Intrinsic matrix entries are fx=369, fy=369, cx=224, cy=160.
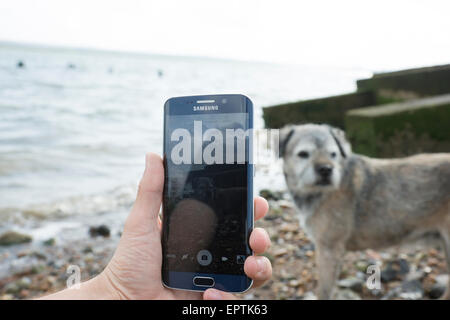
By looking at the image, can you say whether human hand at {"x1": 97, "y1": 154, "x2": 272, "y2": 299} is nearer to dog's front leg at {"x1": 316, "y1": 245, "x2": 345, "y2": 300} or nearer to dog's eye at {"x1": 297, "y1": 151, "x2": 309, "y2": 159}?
dog's eye at {"x1": 297, "y1": 151, "x2": 309, "y2": 159}

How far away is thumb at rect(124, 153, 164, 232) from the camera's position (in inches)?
67.2

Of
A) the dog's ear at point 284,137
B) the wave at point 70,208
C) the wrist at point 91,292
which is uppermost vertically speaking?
the dog's ear at point 284,137

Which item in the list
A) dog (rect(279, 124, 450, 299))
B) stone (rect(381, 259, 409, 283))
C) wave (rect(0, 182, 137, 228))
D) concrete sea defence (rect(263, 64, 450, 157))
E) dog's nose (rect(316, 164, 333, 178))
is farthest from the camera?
concrete sea defence (rect(263, 64, 450, 157))

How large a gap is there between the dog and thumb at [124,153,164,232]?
1444 mm

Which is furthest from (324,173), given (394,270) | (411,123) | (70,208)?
(70,208)

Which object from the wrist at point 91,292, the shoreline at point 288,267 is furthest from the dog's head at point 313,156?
the wrist at point 91,292

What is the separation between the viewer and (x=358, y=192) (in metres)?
3.01

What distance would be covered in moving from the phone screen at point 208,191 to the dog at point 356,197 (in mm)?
1267

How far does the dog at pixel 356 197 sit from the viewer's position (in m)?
2.86

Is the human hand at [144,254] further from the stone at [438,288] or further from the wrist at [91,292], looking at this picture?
the stone at [438,288]

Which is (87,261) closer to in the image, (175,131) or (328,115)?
(175,131)

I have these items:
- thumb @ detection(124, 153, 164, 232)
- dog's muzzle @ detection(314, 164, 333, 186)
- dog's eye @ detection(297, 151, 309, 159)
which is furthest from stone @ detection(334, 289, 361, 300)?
thumb @ detection(124, 153, 164, 232)
